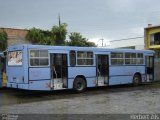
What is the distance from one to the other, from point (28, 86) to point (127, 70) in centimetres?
899

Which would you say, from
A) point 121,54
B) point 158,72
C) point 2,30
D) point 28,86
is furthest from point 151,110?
point 2,30

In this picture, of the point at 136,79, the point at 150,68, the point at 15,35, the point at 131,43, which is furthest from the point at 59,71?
the point at 131,43

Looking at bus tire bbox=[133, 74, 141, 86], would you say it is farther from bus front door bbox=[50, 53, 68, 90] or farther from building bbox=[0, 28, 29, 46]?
building bbox=[0, 28, 29, 46]

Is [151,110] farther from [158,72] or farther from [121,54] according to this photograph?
[158,72]

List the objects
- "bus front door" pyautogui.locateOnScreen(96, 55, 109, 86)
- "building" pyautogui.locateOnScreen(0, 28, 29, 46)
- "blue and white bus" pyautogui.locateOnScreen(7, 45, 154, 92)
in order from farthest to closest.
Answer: "building" pyautogui.locateOnScreen(0, 28, 29, 46)
"bus front door" pyautogui.locateOnScreen(96, 55, 109, 86)
"blue and white bus" pyautogui.locateOnScreen(7, 45, 154, 92)

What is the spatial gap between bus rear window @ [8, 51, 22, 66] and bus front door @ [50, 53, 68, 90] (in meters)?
1.88

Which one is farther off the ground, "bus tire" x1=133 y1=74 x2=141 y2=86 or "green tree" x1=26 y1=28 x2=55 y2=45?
"green tree" x1=26 y1=28 x2=55 y2=45

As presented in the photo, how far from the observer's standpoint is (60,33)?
39875 mm

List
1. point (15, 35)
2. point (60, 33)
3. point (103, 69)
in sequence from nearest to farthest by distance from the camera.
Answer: point (103, 69) → point (15, 35) → point (60, 33)

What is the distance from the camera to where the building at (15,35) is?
3628cm

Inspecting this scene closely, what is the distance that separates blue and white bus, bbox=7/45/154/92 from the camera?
1800 cm

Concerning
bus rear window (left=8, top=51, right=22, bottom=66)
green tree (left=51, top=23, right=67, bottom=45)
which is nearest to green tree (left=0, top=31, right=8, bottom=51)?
green tree (left=51, top=23, right=67, bottom=45)

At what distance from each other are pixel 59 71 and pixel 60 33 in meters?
20.4

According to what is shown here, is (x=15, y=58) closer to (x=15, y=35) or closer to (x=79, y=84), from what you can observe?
(x=79, y=84)
